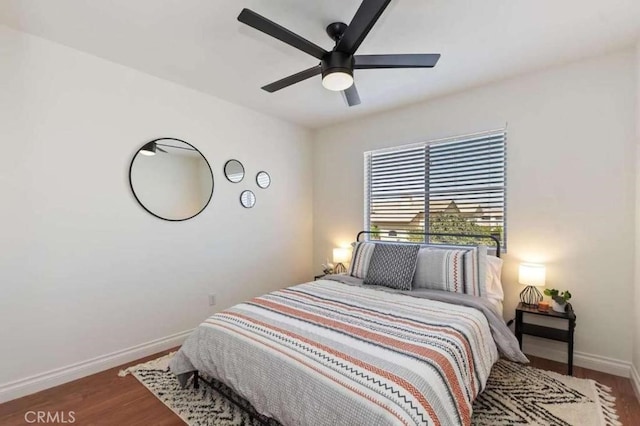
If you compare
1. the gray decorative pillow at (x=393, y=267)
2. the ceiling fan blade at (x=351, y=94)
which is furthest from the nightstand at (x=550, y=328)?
the ceiling fan blade at (x=351, y=94)

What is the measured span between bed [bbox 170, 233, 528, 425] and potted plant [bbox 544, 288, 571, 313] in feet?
2.19

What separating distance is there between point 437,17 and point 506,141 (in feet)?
4.98

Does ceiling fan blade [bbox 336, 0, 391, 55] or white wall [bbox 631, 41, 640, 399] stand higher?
ceiling fan blade [bbox 336, 0, 391, 55]

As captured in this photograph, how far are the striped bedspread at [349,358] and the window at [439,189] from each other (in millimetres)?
1261

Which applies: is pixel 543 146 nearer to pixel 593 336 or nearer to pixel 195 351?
pixel 593 336

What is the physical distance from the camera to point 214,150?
338 centimetres

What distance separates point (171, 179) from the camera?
3.04 meters

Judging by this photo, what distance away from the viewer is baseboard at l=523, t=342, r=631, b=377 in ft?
7.99

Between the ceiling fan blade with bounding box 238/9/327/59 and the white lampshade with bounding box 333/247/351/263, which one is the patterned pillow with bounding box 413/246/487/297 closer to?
the white lampshade with bounding box 333/247/351/263

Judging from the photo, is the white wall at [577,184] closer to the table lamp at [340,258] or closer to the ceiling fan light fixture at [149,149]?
the table lamp at [340,258]

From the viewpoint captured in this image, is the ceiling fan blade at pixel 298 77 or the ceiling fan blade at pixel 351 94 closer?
the ceiling fan blade at pixel 298 77

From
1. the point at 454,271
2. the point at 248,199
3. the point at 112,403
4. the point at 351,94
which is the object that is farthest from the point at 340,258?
the point at 112,403

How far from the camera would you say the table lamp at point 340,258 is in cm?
390

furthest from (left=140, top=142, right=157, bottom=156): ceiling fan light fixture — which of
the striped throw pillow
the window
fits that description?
the striped throw pillow
